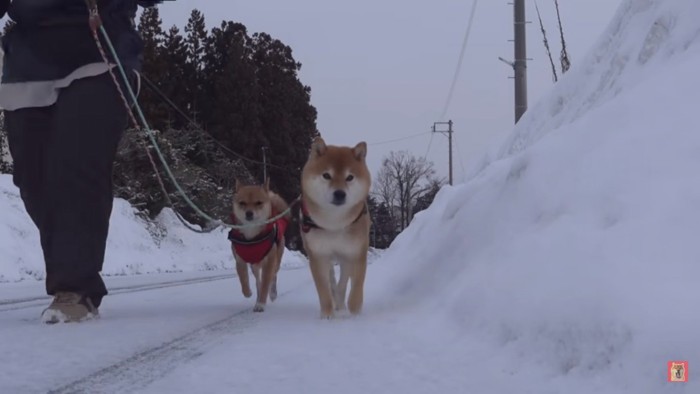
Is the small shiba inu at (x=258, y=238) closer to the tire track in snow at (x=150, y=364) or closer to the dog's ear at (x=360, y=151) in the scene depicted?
the dog's ear at (x=360, y=151)

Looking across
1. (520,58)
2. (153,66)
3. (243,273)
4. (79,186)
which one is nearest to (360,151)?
(243,273)

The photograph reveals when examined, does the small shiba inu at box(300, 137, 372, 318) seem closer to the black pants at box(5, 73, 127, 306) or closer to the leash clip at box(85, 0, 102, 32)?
the black pants at box(5, 73, 127, 306)

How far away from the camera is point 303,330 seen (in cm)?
423

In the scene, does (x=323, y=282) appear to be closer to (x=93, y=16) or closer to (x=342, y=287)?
(x=342, y=287)

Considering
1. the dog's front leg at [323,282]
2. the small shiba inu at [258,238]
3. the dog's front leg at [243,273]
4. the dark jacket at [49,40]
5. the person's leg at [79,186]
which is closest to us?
the person's leg at [79,186]

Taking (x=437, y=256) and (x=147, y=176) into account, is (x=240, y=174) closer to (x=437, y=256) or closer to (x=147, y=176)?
(x=147, y=176)

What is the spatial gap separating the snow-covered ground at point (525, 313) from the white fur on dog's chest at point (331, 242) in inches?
20.4

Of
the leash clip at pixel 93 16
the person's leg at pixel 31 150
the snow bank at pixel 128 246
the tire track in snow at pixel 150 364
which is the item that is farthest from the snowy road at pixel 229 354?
the snow bank at pixel 128 246

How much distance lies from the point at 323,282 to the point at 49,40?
246cm

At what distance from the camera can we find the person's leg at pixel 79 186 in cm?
443

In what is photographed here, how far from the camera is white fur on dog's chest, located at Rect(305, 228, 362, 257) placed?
17.0ft

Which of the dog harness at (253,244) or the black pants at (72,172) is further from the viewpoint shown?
the dog harness at (253,244)

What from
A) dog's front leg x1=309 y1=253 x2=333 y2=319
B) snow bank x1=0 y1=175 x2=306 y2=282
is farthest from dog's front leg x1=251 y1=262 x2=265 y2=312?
snow bank x1=0 y1=175 x2=306 y2=282

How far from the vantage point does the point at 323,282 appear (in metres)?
5.05
